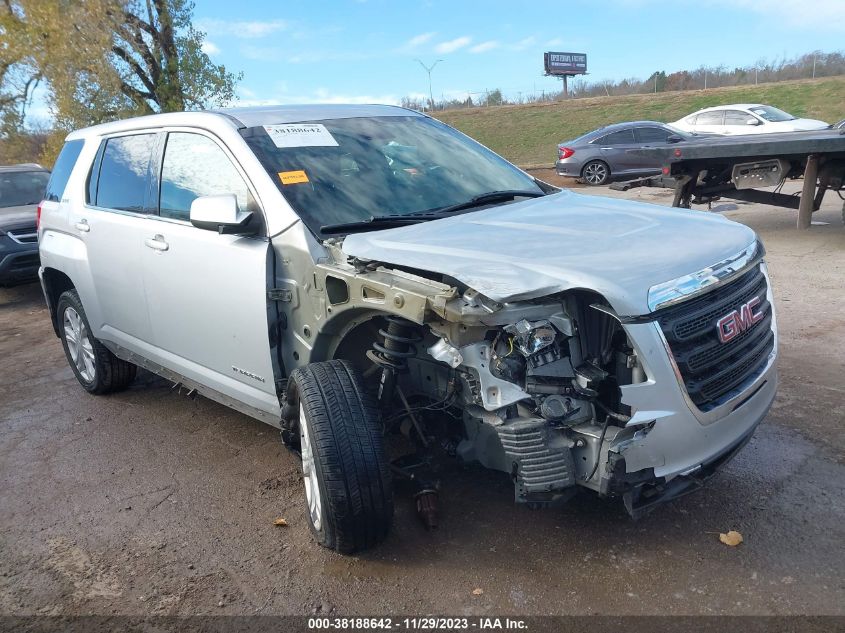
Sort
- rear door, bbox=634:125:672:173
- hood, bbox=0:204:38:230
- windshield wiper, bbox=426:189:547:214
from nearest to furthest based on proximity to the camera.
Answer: windshield wiper, bbox=426:189:547:214, hood, bbox=0:204:38:230, rear door, bbox=634:125:672:173

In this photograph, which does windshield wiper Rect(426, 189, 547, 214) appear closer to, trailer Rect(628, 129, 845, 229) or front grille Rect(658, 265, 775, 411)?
front grille Rect(658, 265, 775, 411)

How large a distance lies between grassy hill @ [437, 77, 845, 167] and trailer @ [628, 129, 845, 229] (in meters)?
21.1

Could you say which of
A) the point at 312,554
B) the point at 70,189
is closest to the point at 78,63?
the point at 70,189

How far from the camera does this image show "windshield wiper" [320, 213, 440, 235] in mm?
3377

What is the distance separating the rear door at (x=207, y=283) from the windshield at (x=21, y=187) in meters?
7.49

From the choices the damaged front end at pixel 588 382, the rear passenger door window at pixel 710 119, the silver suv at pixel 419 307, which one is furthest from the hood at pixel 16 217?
the rear passenger door window at pixel 710 119

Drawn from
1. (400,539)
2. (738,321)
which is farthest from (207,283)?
(738,321)

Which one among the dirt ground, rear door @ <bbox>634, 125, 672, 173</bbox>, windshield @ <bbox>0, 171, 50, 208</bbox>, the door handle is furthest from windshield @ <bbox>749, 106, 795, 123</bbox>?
the door handle

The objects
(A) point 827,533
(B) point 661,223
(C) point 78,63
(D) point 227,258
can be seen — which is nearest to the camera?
(A) point 827,533

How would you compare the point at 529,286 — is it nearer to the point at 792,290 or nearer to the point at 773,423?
the point at 773,423

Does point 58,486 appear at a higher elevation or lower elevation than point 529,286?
lower

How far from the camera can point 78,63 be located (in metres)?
19.4

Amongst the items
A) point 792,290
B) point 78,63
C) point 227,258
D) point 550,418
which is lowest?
point 792,290

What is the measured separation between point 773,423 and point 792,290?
3549 millimetres
